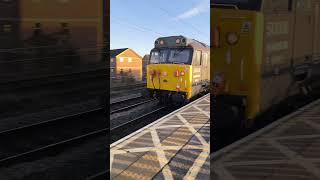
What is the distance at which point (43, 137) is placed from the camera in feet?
5.33

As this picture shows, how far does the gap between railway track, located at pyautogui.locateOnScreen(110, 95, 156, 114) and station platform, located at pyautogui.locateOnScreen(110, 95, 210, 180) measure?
2615mm

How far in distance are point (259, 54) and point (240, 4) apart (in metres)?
0.25

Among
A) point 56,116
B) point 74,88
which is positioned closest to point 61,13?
point 74,88

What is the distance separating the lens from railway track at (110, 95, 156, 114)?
341 inches

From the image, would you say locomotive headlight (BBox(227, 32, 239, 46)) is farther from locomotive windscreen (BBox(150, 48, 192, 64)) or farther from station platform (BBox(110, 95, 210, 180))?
locomotive windscreen (BBox(150, 48, 192, 64))

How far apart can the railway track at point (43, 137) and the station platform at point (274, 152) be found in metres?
0.69

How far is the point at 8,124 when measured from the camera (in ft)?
4.91

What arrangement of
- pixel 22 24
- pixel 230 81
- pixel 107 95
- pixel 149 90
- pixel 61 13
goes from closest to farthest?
pixel 22 24 < pixel 61 13 < pixel 230 81 < pixel 107 95 < pixel 149 90

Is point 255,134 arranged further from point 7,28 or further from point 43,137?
point 7,28

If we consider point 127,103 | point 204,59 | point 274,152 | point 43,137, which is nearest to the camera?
point 43,137

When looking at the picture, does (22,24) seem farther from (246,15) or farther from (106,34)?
(246,15)

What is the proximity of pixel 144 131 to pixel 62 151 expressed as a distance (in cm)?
354

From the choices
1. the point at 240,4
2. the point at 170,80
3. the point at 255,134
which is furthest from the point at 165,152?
the point at 170,80

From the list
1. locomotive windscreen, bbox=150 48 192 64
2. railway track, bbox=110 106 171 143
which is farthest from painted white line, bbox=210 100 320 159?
locomotive windscreen, bbox=150 48 192 64
